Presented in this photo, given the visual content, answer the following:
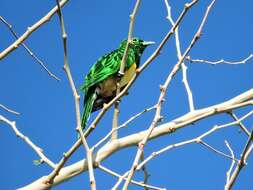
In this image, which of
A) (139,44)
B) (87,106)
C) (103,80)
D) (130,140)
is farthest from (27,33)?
(139,44)

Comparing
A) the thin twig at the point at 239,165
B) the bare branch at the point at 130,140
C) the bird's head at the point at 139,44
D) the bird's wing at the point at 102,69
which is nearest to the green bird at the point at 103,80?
the bird's wing at the point at 102,69

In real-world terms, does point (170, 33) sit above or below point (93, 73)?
below

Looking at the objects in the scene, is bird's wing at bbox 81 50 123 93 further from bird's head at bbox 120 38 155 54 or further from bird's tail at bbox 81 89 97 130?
bird's head at bbox 120 38 155 54

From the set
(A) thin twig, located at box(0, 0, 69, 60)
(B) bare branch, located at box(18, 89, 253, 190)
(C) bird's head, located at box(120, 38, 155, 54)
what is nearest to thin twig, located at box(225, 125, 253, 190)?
(B) bare branch, located at box(18, 89, 253, 190)

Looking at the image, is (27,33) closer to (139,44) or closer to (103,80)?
(103,80)

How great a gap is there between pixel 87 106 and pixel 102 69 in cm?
50

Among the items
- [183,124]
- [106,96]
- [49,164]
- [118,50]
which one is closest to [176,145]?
[183,124]

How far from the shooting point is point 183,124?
8.89 ft

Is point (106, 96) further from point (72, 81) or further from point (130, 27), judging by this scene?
point (72, 81)

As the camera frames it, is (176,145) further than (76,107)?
Yes

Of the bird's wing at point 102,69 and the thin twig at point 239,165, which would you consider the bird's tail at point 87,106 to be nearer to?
the bird's wing at point 102,69

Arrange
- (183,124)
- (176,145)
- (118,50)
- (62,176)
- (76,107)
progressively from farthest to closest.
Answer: (118,50), (62,176), (183,124), (176,145), (76,107)

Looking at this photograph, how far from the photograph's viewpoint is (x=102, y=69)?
5168 millimetres

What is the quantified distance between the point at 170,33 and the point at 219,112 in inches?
22.9
